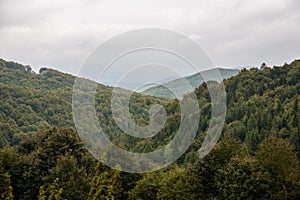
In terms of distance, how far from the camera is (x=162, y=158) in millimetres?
39594

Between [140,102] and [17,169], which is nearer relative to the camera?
[17,169]

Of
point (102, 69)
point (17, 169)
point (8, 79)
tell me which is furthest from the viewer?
point (8, 79)

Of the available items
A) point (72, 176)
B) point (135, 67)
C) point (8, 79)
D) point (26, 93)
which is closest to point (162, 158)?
point (72, 176)

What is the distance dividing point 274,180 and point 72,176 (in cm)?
1306

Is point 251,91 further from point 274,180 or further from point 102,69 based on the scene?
point 102,69

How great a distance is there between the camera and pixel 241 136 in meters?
69.7

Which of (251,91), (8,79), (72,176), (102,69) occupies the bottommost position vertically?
(72,176)

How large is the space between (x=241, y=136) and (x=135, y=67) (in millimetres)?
56441

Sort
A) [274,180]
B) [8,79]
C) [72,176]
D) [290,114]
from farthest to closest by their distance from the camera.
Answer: [8,79], [290,114], [72,176], [274,180]

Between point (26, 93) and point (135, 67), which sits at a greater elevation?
point (26, 93)

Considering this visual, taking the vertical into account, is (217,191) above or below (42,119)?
below

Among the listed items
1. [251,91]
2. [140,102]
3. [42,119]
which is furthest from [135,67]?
[42,119]

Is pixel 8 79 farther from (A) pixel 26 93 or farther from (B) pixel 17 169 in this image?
→ (B) pixel 17 169

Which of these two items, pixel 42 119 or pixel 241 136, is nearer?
pixel 241 136
